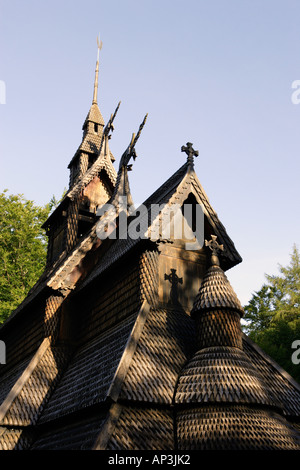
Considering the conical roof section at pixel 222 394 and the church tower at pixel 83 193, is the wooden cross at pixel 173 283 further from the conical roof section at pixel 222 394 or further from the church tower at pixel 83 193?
the church tower at pixel 83 193

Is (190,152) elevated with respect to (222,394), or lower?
elevated

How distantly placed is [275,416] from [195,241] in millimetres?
5259

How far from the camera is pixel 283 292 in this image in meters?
35.0

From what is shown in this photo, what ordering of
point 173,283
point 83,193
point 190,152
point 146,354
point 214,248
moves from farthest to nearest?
point 83,193, point 190,152, point 173,283, point 214,248, point 146,354

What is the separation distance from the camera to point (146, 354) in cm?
1073

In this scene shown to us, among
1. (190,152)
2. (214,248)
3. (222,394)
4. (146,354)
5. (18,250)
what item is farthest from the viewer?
(18,250)

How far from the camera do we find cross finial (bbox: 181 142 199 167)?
13.9 metres

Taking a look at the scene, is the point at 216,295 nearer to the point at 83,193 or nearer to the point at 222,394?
the point at 222,394

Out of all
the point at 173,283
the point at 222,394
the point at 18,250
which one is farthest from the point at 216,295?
the point at 18,250

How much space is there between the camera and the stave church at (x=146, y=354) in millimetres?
9500

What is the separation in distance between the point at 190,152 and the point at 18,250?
59.2 feet

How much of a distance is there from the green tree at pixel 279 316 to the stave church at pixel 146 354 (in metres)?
12.7

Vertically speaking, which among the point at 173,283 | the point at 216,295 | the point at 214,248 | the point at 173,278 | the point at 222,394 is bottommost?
the point at 222,394

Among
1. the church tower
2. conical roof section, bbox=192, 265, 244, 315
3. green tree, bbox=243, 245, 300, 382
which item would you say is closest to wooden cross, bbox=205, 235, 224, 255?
conical roof section, bbox=192, 265, 244, 315
